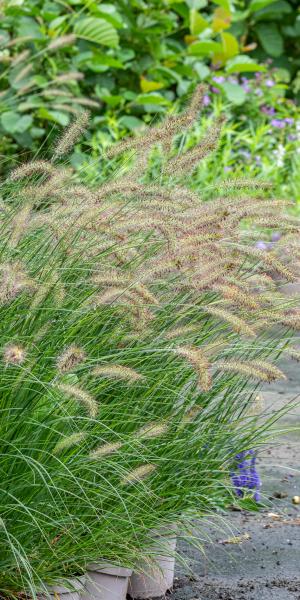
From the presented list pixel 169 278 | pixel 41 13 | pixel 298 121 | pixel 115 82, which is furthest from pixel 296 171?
pixel 169 278

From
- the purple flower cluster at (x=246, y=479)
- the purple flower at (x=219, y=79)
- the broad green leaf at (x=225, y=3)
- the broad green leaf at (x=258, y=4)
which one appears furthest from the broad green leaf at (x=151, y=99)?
the purple flower cluster at (x=246, y=479)

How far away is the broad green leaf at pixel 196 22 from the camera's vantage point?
8992mm

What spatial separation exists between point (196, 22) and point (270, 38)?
1433 mm

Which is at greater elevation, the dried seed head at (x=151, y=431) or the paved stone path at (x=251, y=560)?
the dried seed head at (x=151, y=431)

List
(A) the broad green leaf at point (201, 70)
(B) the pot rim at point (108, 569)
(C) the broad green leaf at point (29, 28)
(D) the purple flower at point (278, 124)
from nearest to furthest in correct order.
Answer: (B) the pot rim at point (108, 569) < (C) the broad green leaf at point (29, 28) < (A) the broad green leaf at point (201, 70) < (D) the purple flower at point (278, 124)

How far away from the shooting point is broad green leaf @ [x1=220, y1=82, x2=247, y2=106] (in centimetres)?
898

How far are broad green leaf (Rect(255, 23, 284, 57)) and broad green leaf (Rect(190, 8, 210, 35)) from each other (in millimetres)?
1257

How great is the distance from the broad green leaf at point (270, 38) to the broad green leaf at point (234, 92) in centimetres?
122

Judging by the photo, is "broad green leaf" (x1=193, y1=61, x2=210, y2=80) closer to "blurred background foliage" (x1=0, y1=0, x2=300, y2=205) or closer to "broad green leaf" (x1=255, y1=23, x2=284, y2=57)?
"blurred background foliage" (x1=0, y1=0, x2=300, y2=205)

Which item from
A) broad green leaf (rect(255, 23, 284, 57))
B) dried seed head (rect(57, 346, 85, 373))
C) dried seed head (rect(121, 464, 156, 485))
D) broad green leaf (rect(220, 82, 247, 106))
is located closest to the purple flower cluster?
dried seed head (rect(121, 464, 156, 485))

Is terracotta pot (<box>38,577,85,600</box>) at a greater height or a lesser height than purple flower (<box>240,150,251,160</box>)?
greater

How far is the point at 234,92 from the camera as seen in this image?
29.8ft

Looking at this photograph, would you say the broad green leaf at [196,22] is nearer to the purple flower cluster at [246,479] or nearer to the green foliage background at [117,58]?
the green foliage background at [117,58]

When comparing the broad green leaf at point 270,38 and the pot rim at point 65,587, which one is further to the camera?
the broad green leaf at point 270,38
